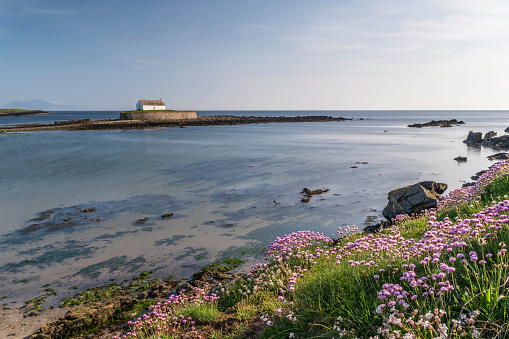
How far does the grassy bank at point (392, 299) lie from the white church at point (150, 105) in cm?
11675

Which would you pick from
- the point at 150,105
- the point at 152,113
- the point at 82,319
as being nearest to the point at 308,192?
the point at 82,319

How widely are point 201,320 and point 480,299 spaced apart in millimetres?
4271

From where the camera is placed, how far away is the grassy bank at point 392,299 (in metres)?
3.11

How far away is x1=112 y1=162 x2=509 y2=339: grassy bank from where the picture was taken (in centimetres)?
311

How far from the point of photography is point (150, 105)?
11462 centimetres

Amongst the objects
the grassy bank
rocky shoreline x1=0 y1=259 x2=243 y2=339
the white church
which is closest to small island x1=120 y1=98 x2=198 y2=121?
the white church

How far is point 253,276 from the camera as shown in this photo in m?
7.20

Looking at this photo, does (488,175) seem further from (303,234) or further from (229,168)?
(229,168)

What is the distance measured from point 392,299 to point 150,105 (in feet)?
397

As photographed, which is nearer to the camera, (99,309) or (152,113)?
(99,309)

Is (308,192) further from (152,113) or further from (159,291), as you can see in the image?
(152,113)

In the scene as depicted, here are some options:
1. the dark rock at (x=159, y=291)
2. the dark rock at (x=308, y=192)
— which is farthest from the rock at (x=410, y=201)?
the dark rock at (x=159, y=291)

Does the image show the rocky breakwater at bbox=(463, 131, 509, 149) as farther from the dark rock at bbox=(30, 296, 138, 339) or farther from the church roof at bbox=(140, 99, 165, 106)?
the church roof at bbox=(140, 99, 165, 106)

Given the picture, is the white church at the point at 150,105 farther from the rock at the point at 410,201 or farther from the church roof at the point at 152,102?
the rock at the point at 410,201
